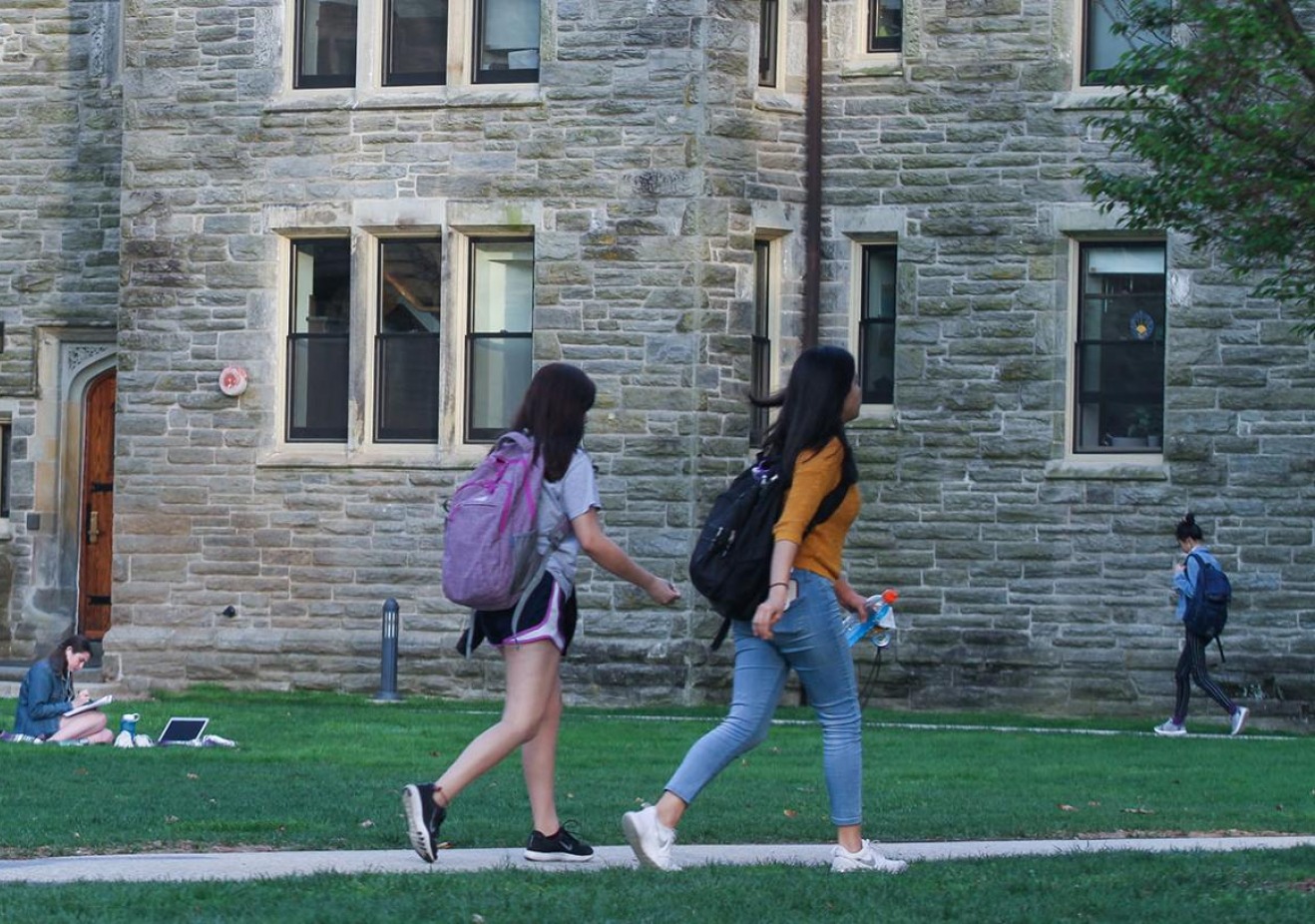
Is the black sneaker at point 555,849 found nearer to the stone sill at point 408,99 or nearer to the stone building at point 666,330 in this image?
the stone building at point 666,330

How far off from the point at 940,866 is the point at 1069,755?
7325 mm

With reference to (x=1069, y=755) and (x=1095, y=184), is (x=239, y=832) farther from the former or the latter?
(x=1069, y=755)

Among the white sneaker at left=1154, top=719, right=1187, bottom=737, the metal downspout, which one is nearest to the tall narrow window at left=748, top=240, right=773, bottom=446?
the metal downspout

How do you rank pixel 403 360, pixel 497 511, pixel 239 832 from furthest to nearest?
pixel 403 360 < pixel 239 832 < pixel 497 511

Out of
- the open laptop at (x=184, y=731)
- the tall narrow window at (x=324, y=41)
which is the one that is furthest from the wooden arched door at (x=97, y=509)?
the open laptop at (x=184, y=731)

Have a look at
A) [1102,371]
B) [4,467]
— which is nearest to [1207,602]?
[1102,371]

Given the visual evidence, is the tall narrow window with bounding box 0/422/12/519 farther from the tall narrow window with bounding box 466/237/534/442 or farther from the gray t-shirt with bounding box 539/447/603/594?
the gray t-shirt with bounding box 539/447/603/594

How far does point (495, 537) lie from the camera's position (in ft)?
25.7

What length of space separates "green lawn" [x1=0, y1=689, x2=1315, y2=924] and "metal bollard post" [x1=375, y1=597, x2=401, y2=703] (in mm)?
258

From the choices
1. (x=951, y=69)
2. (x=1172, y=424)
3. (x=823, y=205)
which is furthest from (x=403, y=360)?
(x=1172, y=424)

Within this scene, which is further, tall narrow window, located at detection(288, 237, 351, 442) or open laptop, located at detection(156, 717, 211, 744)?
tall narrow window, located at detection(288, 237, 351, 442)

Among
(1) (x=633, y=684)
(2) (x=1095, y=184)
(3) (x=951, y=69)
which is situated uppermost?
(3) (x=951, y=69)

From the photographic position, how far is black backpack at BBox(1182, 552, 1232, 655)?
1744 centimetres

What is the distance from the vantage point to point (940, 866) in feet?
26.3
